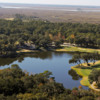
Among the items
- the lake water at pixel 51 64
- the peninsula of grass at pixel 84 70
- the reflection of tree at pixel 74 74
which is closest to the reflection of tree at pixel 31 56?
the lake water at pixel 51 64

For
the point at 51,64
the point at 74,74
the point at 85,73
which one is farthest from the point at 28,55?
the point at 85,73

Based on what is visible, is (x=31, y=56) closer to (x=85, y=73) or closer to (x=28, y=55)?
(x=28, y=55)

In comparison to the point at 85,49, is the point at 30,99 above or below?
above

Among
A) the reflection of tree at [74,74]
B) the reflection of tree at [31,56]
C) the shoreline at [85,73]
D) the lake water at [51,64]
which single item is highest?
the shoreline at [85,73]

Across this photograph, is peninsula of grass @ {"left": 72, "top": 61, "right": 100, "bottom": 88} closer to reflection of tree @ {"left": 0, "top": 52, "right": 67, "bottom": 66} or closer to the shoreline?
the shoreline

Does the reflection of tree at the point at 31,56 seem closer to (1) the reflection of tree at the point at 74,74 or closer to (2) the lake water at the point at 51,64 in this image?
(2) the lake water at the point at 51,64

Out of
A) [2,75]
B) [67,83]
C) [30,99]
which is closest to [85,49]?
[67,83]

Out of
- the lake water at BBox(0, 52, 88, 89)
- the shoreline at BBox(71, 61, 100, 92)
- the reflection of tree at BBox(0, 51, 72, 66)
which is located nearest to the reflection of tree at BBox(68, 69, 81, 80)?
the lake water at BBox(0, 52, 88, 89)

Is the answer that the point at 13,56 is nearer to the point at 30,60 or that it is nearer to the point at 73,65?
the point at 30,60
